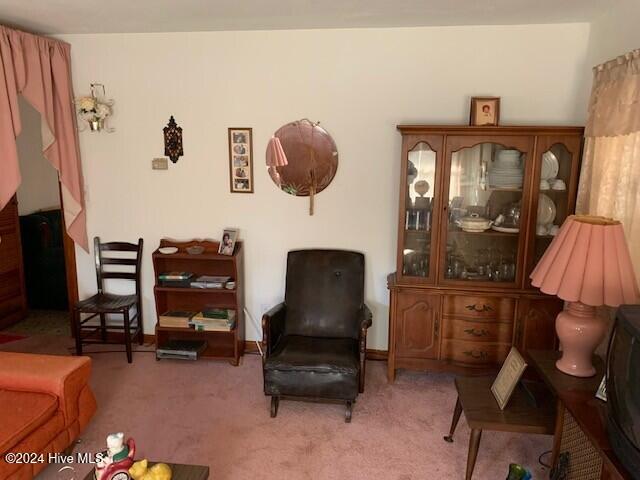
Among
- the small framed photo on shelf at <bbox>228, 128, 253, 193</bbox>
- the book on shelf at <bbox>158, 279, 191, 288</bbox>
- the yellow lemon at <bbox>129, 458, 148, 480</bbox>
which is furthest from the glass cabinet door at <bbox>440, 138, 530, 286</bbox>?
the yellow lemon at <bbox>129, 458, 148, 480</bbox>

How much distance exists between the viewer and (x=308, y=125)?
3213 millimetres

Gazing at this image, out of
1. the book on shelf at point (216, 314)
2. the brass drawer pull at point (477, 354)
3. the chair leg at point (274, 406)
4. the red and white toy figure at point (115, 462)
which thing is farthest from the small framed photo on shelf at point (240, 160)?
the red and white toy figure at point (115, 462)

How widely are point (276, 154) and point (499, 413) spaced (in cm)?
216

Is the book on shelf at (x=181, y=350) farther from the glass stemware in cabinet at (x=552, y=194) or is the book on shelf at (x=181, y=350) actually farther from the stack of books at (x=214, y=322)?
the glass stemware in cabinet at (x=552, y=194)

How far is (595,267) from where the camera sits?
188cm

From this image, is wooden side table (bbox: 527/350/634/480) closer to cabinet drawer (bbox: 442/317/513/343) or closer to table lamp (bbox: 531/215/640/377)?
table lamp (bbox: 531/215/640/377)

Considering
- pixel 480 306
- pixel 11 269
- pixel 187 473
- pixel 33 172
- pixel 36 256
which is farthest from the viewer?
pixel 33 172

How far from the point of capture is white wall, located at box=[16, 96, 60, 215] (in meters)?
4.33

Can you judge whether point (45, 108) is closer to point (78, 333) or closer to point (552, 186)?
point (78, 333)

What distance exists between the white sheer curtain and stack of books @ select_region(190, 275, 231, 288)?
2.39 m

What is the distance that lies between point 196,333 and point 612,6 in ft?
11.3

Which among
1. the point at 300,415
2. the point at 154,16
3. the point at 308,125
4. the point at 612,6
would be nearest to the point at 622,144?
the point at 612,6

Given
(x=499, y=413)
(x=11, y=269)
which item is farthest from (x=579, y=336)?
(x=11, y=269)

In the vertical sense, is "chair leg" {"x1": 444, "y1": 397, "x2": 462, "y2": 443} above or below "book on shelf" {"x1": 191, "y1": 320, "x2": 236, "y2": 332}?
below
